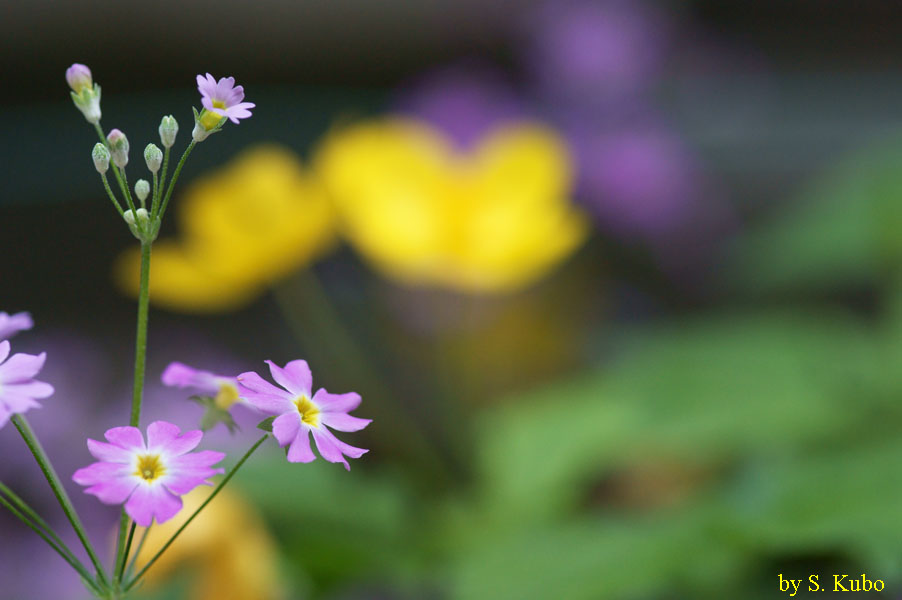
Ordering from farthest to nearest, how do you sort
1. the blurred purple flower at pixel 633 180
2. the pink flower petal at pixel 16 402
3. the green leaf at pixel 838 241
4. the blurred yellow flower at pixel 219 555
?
the blurred purple flower at pixel 633 180, the green leaf at pixel 838 241, the blurred yellow flower at pixel 219 555, the pink flower petal at pixel 16 402

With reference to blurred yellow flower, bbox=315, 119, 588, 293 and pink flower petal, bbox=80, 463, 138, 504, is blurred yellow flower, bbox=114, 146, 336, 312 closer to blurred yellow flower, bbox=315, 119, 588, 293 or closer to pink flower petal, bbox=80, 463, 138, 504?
blurred yellow flower, bbox=315, 119, 588, 293

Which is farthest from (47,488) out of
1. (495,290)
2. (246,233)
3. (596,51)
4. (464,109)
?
(596,51)

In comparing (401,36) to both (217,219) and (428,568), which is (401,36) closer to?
(217,219)

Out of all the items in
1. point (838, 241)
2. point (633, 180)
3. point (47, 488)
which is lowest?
point (47, 488)

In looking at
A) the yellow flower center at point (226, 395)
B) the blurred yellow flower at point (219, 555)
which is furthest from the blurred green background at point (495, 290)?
the yellow flower center at point (226, 395)

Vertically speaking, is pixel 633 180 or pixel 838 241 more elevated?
pixel 633 180

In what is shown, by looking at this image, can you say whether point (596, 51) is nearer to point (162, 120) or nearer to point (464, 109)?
point (464, 109)

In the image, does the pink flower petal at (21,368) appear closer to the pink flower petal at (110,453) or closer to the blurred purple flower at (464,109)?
the pink flower petal at (110,453)
